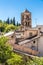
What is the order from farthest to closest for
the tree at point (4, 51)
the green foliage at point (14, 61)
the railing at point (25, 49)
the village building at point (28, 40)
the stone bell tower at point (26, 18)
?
the stone bell tower at point (26, 18) → the village building at point (28, 40) → the railing at point (25, 49) → the tree at point (4, 51) → the green foliage at point (14, 61)

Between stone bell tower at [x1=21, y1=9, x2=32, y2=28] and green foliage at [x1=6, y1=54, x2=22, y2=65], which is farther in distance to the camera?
stone bell tower at [x1=21, y1=9, x2=32, y2=28]

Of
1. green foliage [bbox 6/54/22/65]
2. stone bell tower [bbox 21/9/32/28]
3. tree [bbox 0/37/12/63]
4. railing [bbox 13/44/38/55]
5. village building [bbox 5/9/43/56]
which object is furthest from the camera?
stone bell tower [bbox 21/9/32/28]

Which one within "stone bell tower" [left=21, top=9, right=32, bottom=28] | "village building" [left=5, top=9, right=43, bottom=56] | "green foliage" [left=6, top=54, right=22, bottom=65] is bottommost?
"green foliage" [left=6, top=54, right=22, bottom=65]

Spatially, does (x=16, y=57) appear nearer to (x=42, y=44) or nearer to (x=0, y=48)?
(x=0, y=48)

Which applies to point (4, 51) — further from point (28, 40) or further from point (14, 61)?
point (28, 40)

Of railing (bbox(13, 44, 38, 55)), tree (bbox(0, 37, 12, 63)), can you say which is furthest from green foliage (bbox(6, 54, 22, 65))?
railing (bbox(13, 44, 38, 55))

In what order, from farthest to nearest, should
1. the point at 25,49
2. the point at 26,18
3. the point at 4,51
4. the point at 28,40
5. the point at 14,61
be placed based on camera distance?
the point at 26,18
the point at 28,40
the point at 25,49
the point at 4,51
the point at 14,61

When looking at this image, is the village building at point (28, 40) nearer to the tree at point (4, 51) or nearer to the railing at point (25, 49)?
the railing at point (25, 49)

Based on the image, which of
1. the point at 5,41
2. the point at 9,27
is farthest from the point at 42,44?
the point at 9,27

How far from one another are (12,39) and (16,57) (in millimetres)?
7194

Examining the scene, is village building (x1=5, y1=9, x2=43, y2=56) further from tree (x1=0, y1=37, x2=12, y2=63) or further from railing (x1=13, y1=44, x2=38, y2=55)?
tree (x1=0, y1=37, x2=12, y2=63)

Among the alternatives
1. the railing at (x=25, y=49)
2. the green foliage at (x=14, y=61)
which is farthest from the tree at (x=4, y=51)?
the railing at (x=25, y=49)

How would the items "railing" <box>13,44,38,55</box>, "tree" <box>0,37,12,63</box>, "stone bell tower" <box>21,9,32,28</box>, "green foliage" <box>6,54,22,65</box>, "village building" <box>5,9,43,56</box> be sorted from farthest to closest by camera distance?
"stone bell tower" <box>21,9,32,28</box>
"village building" <box>5,9,43,56</box>
"railing" <box>13,44,38,55</box>
"tree" <box>0,37,12,63</box>
"green foliage" <box>6,54,22,65</box>

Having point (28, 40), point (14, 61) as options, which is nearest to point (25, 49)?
point (28, 40)
